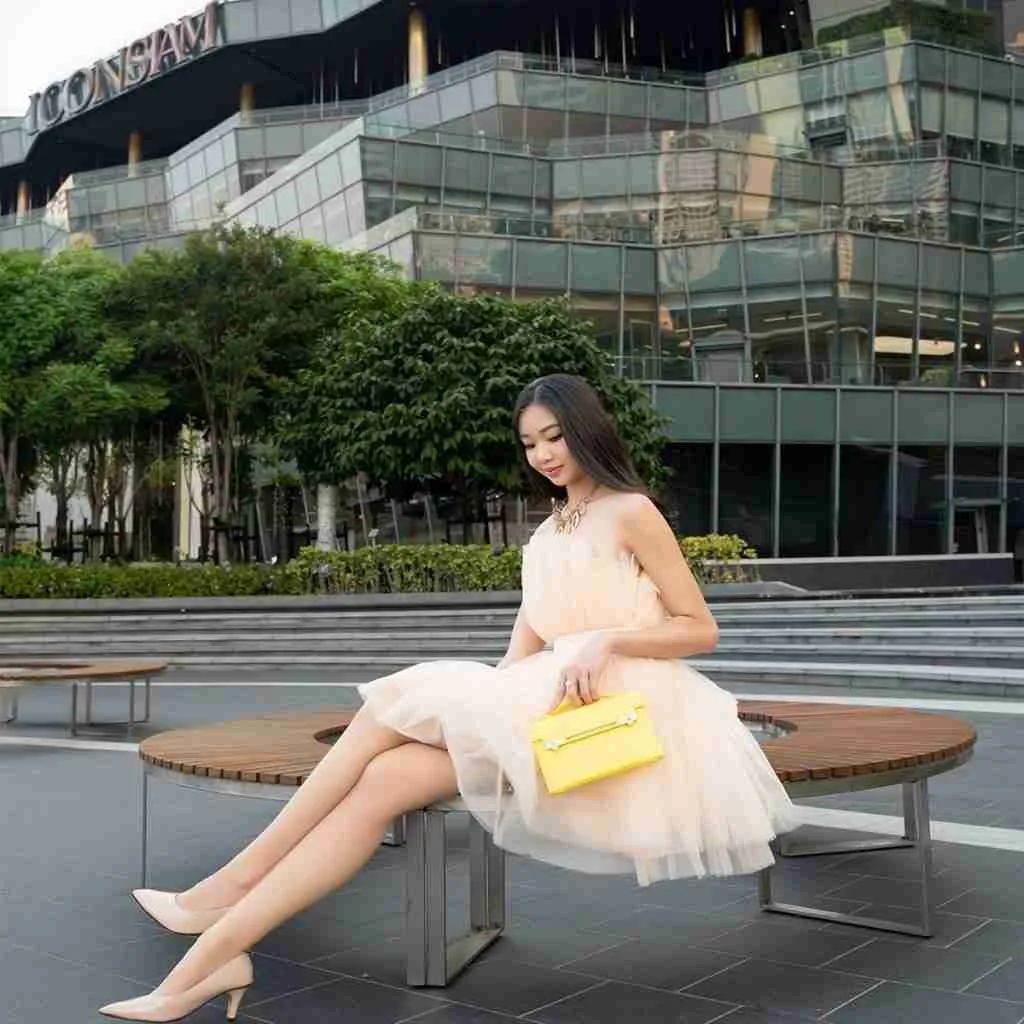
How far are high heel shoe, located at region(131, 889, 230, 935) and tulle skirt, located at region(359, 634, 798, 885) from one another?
2.48ft

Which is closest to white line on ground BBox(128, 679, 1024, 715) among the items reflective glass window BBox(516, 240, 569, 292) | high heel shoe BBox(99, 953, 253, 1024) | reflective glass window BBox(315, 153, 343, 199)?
high heel shoe BBox(99, 953, 253, 1024)

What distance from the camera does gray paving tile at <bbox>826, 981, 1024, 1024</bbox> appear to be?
11.7 feet

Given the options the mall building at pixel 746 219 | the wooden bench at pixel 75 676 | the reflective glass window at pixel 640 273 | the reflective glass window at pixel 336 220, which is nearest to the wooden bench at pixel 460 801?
the wooden bench at pixel 75 676

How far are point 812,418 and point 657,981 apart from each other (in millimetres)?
28635

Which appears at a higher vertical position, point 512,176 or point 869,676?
point 512,176

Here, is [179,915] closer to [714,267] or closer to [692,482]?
[692,482]

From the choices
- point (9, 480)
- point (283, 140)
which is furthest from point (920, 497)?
point (283, 140)

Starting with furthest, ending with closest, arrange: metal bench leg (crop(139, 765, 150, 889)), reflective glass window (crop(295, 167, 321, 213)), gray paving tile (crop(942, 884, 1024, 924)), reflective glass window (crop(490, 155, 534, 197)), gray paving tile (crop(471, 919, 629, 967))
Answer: reflective glass window (crop(490, 155, 534, 197)) < reflective glass window (crop(295, 167, 321, 213)) < metal bench leg (crop(139, 765, 150, 889)) < gray paving tile (crop(942, 884, 1024, 924)) < gray paving tile (crop(471, 919, 629, 967))

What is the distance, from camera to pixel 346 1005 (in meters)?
3.81

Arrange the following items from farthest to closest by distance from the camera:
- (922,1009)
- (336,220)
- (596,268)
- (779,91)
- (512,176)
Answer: (779,91), (512,176), (336,220), (596,268), (922,1009)

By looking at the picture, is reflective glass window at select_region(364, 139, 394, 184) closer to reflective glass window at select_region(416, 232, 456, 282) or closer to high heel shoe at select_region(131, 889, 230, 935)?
reflective glass window at select_region(416, 232, 456, 282)

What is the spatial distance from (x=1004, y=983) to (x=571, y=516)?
1974 millimetres

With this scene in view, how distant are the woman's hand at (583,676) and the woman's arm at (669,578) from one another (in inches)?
9.3

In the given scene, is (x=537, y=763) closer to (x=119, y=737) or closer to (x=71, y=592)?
(x=119, y=737)
